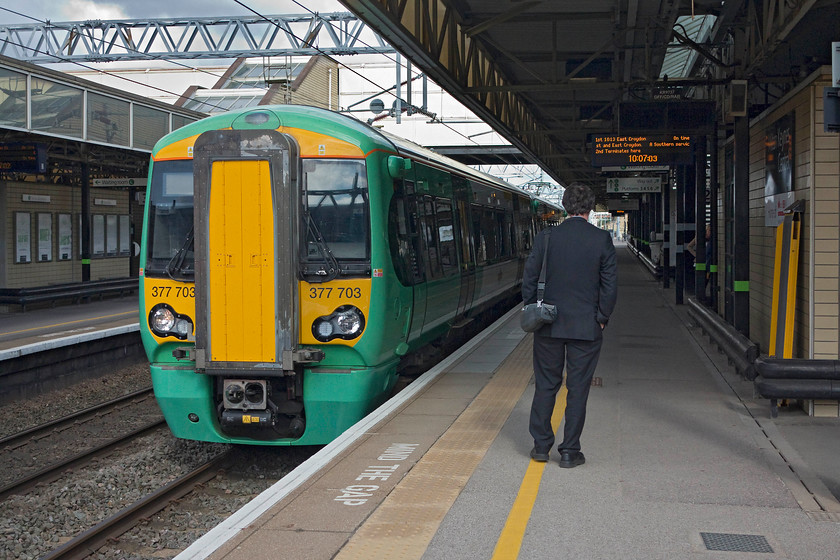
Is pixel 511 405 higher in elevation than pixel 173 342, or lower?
lower

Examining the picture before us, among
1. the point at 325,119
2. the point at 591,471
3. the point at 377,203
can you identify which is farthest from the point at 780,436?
the point at 325,119

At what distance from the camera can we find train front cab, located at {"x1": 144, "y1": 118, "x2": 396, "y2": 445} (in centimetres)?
750

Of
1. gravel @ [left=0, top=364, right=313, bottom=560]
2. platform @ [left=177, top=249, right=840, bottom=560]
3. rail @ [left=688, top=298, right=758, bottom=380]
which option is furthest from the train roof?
rail @ [left=688, top=298, right=758, bottom=380]

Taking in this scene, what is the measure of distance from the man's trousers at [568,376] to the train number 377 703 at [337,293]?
2.16 meters

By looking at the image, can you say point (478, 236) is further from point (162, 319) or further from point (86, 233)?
point (86, 233)

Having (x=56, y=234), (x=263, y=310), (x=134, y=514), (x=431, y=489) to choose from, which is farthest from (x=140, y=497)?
(x=56, y=234)

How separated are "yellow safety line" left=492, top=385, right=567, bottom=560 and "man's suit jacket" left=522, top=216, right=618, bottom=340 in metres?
0.90

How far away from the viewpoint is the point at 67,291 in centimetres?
2105

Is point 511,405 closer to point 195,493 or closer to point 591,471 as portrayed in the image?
point 591,471

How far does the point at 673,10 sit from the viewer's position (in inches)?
401

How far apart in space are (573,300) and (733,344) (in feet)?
14.0

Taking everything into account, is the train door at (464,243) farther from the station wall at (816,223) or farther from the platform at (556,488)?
the station wall at (816,223)

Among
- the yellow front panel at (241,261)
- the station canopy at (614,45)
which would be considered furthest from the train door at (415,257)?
the yellow front panel at (241,261)

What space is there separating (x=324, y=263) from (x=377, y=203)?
726 mm
